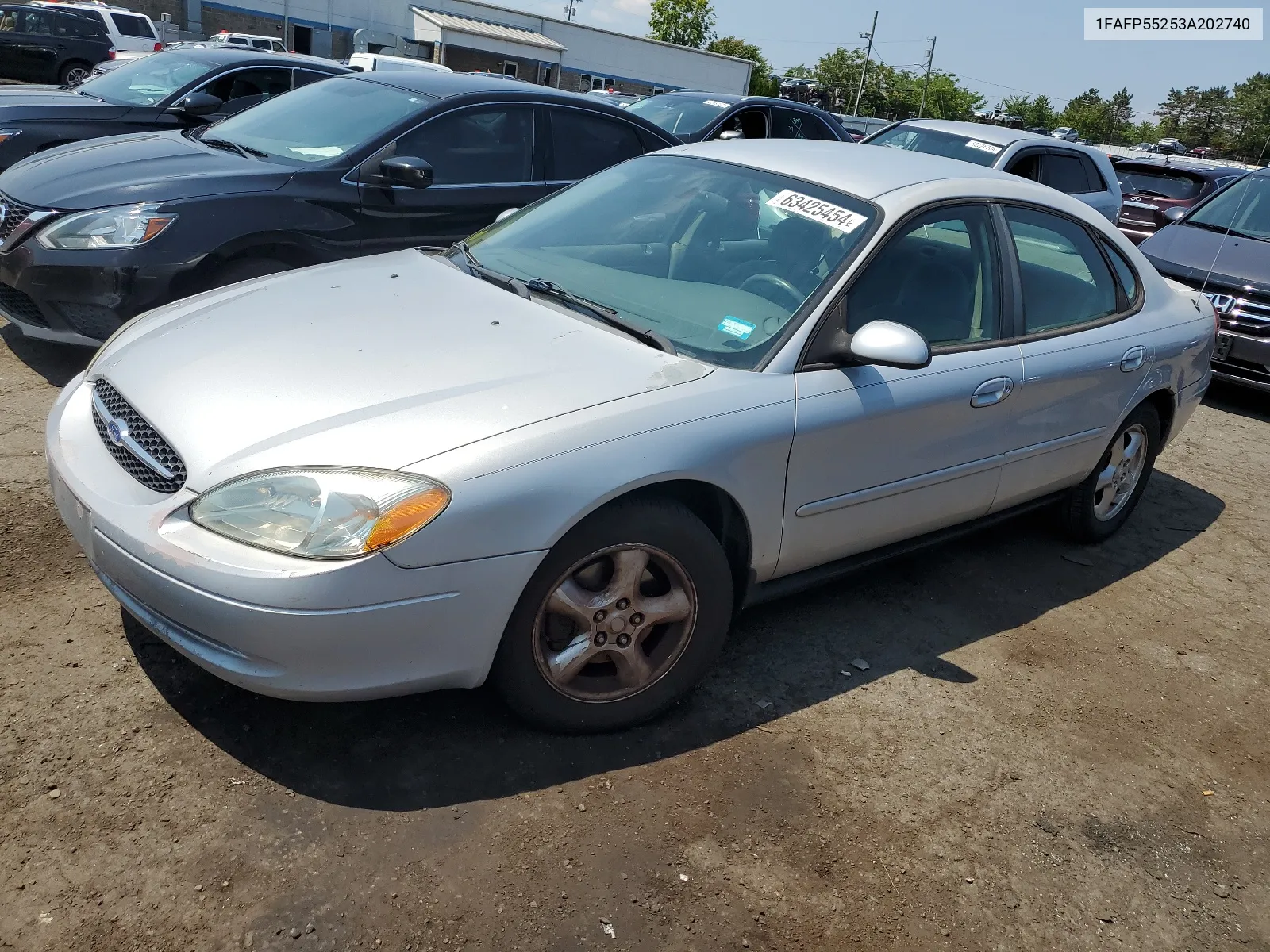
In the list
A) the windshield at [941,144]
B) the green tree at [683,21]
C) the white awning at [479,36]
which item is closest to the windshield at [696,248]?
the windshield at [941,144]

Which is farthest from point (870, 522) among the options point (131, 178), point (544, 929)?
point (131, 178)

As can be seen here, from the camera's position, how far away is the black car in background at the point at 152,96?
7.21 meters

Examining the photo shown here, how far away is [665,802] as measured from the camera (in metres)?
2.72

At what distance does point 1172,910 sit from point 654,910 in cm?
136

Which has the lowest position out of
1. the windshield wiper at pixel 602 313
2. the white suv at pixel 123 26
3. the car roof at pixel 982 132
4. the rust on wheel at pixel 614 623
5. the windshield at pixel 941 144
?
the rust on wheel at pixel 614 623

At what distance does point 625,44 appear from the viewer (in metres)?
53.5

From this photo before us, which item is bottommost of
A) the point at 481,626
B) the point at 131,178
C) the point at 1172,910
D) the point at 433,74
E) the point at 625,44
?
the point at 1172,910

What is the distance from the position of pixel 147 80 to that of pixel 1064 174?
8.00m

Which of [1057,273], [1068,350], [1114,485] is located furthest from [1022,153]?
[1068,350]

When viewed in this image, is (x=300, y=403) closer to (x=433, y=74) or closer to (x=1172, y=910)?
(x=1172, y=910)

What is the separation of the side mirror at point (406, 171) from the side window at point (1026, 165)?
6005 mm

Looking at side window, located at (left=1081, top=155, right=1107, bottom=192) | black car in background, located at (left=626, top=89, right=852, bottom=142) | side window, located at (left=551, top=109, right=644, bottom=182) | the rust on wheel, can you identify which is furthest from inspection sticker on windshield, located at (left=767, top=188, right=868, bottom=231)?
side window, located at (left=1081, top=155, right=1107, bottom=192)

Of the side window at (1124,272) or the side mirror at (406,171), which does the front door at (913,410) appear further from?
the side mirror at (406,171)

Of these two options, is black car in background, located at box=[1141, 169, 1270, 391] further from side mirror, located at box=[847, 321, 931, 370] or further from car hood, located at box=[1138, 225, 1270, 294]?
side mirror, located at box=[847, 321, 931, 370]
